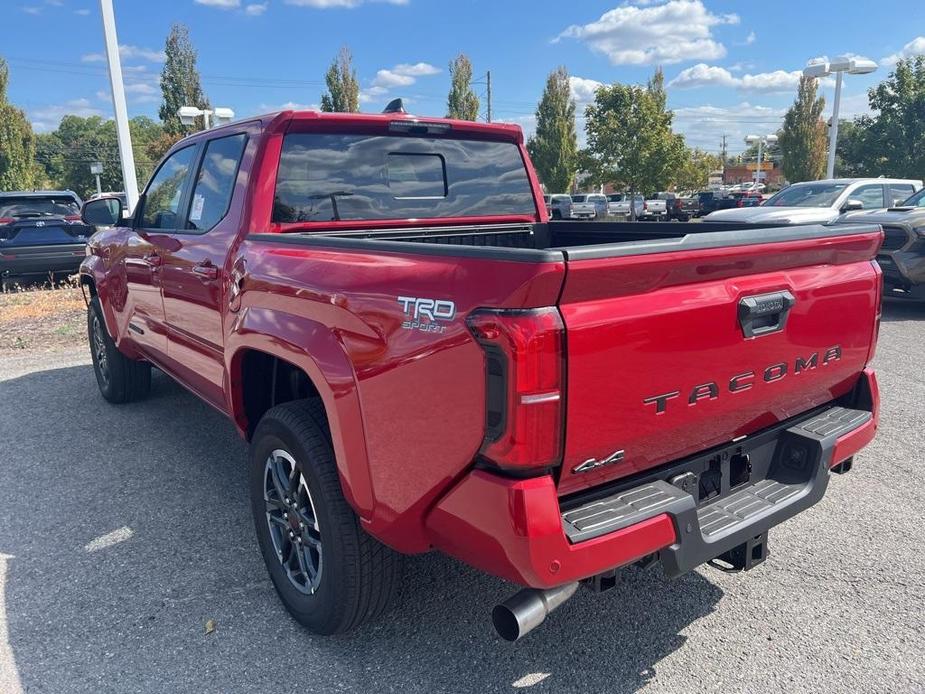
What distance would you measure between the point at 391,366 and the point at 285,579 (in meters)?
1.27

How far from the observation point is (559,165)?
38.2 meters

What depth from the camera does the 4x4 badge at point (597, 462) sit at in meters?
2.01

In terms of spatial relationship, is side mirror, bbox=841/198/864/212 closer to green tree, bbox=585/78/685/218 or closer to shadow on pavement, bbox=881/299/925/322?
shadow on pavement, bbox=881/299/925/322

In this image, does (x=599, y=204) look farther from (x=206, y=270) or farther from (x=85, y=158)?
(x=85, y=158)

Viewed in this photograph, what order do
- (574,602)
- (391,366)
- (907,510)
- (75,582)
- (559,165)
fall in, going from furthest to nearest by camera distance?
1. (559,165)
2. (907,510)
3. (75,582)
4. (574,602)
5. (391,366)

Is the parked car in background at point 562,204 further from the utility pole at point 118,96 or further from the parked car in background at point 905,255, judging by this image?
the parked car in background at point 905,255

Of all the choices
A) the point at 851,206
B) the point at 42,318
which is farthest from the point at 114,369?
the point at 851,206

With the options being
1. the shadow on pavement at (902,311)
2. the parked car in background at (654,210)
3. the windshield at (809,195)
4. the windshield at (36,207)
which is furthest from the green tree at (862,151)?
the windshield at (36,207)

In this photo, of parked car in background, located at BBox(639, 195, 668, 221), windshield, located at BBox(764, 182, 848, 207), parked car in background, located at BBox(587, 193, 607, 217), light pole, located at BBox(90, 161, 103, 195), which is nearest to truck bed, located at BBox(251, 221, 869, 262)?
windshield, located at BBox(764, 182, 848, 207)

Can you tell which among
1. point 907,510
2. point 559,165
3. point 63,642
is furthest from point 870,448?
point 559,165

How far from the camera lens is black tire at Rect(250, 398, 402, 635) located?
2518mm

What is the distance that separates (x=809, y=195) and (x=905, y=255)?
12.8 feet

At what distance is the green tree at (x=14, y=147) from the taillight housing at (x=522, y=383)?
37.7 meters

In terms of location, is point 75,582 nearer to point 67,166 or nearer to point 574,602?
point 574,602
